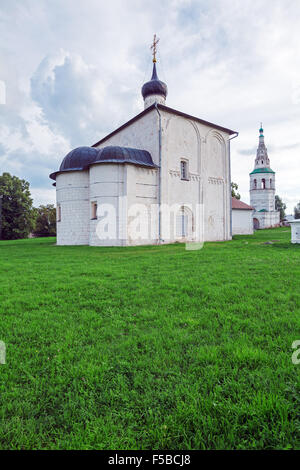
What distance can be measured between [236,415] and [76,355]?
152 cm

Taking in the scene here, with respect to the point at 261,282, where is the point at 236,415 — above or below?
below

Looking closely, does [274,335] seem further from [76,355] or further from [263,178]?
[263,178]

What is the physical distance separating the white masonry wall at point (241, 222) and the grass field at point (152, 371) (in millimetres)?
26433

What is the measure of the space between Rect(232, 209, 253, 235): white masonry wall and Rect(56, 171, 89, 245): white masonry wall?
19.0 meters

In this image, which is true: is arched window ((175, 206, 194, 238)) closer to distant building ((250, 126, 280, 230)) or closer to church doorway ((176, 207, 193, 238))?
church doorway ((176, 207, 193, 238))

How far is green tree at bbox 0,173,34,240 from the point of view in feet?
104

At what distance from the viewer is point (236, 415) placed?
1633 millimetres

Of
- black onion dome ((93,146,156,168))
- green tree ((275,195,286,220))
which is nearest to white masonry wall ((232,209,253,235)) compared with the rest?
black onion dome ((93,146,156,168))

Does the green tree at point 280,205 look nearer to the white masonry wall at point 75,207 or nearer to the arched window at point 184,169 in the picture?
the arched window at point 184,169

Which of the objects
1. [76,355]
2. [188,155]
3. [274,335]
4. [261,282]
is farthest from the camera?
[188,155]
